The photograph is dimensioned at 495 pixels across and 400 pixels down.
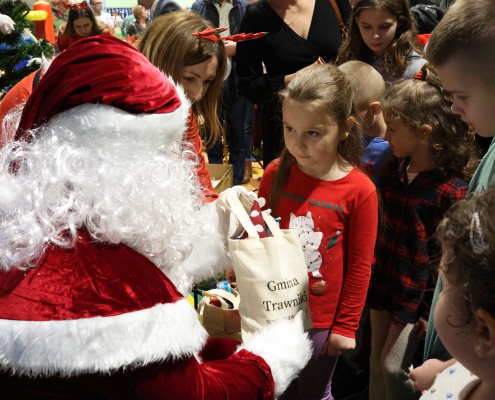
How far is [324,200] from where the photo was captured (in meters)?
1.68

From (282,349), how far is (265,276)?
0.23 metres

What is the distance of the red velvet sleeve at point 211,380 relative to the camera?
3.16 feet

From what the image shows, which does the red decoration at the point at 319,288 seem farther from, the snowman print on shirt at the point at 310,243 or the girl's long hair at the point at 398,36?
the girl's long hair at the point at 398,36

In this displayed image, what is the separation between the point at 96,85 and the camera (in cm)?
101

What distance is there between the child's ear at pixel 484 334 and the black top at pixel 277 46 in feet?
6.82

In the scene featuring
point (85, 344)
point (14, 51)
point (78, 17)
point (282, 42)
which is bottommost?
point (78, 17)

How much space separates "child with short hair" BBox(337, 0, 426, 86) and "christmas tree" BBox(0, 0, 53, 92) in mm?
2428

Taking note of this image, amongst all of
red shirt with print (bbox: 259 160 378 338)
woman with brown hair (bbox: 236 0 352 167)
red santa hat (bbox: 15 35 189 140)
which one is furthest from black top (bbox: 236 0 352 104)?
red santa hat (bbox: 15 35 189 140)

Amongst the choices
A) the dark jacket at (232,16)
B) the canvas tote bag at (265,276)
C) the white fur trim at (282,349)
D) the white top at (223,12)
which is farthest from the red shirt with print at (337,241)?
the white top at (223,12)

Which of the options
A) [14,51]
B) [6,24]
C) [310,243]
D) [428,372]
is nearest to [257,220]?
[310,243]

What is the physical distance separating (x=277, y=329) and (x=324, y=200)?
1.95 feet

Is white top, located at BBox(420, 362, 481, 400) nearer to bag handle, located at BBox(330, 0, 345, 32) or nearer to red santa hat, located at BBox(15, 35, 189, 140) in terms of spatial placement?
red santa hat, located at BBox(15, 35, 189, 140)

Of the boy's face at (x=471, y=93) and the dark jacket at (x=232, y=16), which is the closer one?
the boy's face at (x=471, y=93)

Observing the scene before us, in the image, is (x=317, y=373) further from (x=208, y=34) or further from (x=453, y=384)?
(x=208, y=34)
